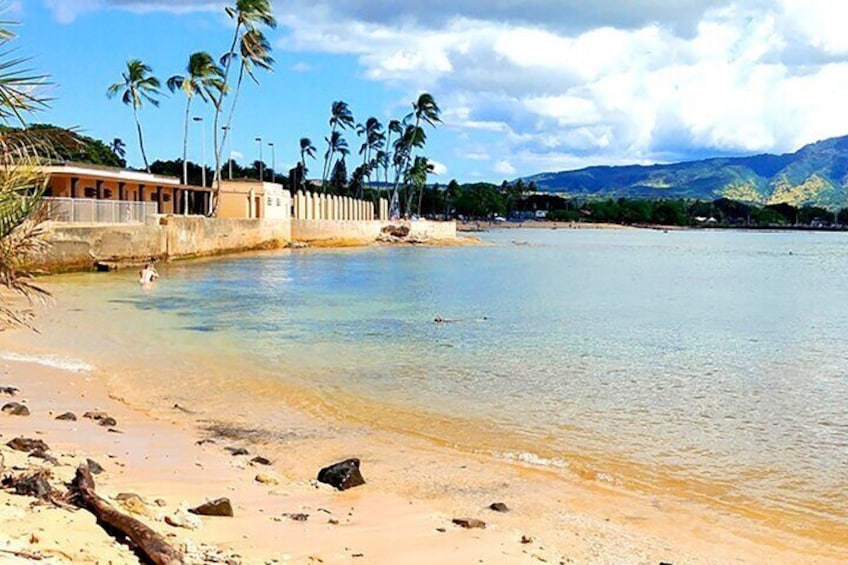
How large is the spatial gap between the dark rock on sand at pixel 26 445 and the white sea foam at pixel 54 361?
607cm

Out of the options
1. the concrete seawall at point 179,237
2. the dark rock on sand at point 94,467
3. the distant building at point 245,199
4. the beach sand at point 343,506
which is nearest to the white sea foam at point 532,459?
the beach sand at point 343,506

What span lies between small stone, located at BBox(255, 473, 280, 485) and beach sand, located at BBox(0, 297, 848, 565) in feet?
0.08

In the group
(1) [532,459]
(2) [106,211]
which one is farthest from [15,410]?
(2) [106,211]

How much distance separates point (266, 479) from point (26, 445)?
199 cm

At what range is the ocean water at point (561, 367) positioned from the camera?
9000 mm

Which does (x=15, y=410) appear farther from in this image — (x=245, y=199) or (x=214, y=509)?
(x=245, y=199)

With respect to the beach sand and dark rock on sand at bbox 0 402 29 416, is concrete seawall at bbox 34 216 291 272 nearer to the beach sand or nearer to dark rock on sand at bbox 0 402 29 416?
dark rock on sand at bbox 0 402 29 416

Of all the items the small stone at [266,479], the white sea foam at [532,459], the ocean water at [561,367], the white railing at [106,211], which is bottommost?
the ocean water at [561,367]

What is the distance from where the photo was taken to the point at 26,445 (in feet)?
23.0

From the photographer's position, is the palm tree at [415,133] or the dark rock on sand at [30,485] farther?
the palm tree at [415,133]

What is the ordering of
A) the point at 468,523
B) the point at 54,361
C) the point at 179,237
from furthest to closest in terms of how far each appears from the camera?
1. the point at 179,237
2. the point at 54,361
3. the point at 468,523

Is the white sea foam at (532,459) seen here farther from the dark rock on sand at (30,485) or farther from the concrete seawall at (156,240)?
the concrete seawall at (156,240)

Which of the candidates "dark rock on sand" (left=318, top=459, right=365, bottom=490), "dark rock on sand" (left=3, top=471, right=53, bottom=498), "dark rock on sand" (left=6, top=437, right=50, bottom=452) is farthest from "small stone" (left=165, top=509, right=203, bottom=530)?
"dark rock on sand" (left=6, top=437, right=50, bottom=452)

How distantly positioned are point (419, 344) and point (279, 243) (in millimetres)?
43627
